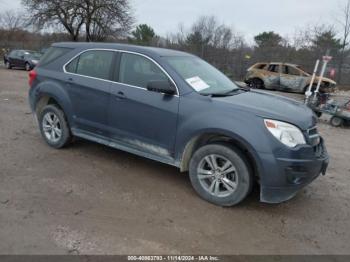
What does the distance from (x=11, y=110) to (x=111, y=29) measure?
2338cm

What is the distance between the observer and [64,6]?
28.7 metres

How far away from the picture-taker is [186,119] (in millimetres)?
3957

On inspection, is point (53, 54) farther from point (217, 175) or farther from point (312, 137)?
point (312, 137)

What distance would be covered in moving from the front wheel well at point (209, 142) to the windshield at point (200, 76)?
0.57m

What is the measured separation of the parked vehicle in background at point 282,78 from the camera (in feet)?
56.1

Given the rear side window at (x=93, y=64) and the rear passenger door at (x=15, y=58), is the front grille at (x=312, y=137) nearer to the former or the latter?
the rear side window at (x=93, y=64)

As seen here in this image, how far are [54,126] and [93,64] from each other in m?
1.31

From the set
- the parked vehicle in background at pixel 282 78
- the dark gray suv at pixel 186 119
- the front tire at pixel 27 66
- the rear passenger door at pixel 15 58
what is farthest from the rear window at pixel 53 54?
the rear passenger door at pixel 15 58

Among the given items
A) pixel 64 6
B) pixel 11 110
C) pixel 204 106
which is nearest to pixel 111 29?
pixel 64 6

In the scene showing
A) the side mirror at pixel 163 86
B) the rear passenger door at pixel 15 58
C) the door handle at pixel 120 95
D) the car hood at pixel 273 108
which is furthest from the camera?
the rear passenger door at pixel 15 58

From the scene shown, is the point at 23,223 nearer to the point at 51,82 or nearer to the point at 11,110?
the point at 51,82

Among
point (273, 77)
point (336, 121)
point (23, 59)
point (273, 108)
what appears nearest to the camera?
point (273, 108)

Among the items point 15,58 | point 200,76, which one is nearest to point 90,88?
point 200,76

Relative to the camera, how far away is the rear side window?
15.6ft
